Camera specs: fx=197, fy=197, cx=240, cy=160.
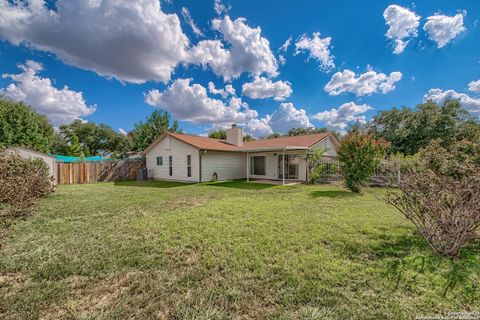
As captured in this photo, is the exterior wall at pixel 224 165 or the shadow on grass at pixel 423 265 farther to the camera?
the exterior wall at pixel 224 165

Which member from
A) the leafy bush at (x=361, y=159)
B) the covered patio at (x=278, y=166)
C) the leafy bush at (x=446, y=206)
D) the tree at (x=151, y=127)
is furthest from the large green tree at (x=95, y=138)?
the leafy bush at (x=446, y=206)

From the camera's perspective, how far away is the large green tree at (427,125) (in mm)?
21359

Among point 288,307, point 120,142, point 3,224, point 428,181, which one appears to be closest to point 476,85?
point 428,181

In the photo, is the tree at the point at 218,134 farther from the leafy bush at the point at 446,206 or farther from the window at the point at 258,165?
the leafy bush at the point at 446,206

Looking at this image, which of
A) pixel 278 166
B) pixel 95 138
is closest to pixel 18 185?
pixel 278 166

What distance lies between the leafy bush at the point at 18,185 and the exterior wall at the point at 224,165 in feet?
28.0

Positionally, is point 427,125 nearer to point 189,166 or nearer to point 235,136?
point 235,136

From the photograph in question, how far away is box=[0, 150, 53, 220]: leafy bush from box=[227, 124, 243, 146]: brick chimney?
13.3 m

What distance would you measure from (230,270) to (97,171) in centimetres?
1739

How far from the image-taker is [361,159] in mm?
9383

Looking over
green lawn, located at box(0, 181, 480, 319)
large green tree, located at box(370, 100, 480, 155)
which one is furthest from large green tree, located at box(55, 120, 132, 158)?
large green tree, located at box(370, 100, 480, 155)

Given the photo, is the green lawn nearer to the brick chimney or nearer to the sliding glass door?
the sliding glass door

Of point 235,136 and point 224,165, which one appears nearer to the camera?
point 224,165

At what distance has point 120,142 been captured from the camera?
133 feet
